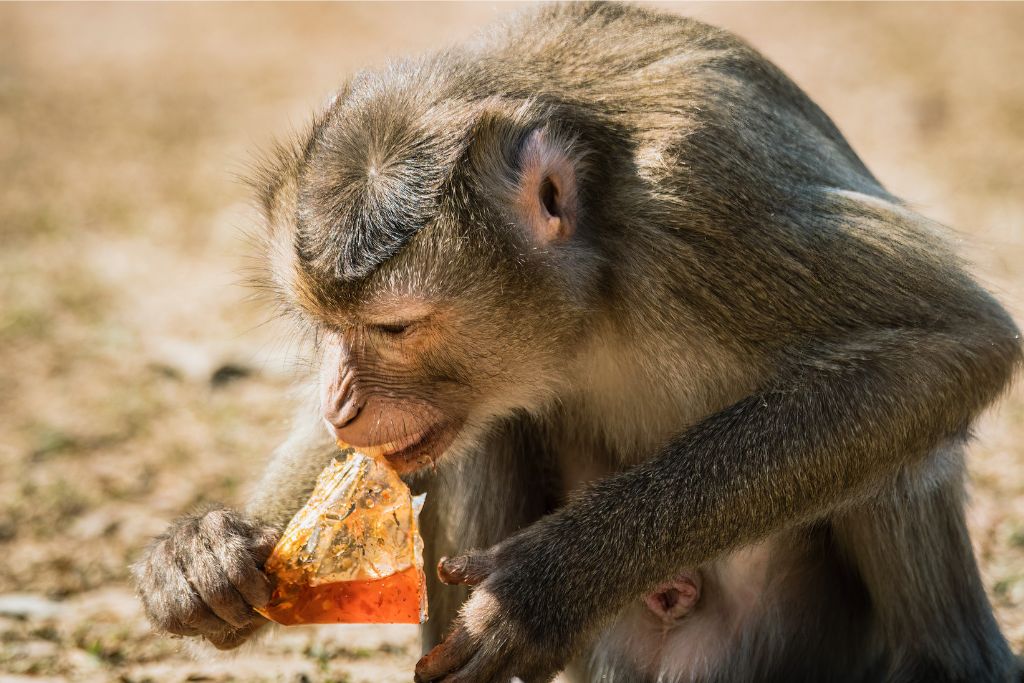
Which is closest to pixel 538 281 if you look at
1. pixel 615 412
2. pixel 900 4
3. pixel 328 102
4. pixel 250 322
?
pixel 615 412

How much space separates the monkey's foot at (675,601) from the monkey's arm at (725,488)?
69 cm

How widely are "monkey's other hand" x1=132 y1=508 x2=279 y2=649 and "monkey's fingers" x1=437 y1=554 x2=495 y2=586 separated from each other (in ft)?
2.49

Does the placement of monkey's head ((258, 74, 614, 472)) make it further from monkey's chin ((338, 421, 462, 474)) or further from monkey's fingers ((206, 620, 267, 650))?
monkey's fingers ((206, 620, 267, 650))

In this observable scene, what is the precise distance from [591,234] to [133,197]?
317 inches

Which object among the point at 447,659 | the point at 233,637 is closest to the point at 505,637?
the point at 447,659

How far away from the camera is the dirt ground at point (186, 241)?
19.9 ft

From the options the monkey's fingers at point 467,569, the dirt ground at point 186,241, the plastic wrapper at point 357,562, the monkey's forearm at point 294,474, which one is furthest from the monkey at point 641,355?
the dirt ground at point 186,241

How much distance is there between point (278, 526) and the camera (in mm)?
5059

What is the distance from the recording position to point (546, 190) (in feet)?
14.3

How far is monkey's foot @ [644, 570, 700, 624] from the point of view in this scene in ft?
15.8

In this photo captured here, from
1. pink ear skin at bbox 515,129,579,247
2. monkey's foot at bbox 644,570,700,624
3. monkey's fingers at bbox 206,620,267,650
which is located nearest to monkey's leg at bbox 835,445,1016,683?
monkey's foot at bbox 644,570,700,624

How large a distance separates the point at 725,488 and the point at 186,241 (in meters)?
7.53

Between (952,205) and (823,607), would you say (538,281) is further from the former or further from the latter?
(952,205)

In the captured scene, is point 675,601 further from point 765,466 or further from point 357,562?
point 357,562
